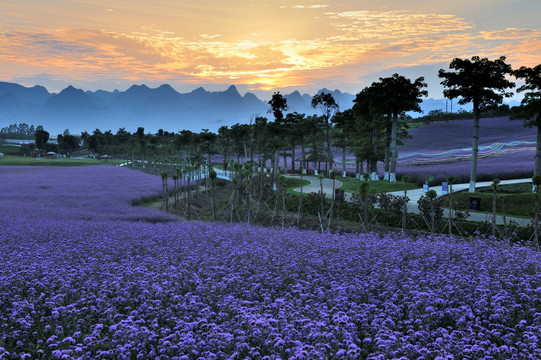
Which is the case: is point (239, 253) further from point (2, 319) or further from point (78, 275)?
point (2, 319)

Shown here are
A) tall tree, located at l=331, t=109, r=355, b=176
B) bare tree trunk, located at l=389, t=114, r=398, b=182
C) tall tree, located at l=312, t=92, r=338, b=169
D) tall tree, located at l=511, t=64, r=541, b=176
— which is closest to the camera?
tall tree, located at l=511, t=64, r=541, b=176

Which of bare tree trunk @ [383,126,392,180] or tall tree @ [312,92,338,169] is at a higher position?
tall tree @ [312,92,338,169]

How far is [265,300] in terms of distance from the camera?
915 centimetres

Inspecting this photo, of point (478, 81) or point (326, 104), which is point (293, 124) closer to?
point (326, 104)

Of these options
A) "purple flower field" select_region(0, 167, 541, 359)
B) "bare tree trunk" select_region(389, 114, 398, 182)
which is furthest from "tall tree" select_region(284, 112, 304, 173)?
"purple flower field" select_region(0, 167, 541, 359)

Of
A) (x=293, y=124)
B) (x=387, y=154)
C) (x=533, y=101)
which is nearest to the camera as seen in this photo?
(x=533, y=101)

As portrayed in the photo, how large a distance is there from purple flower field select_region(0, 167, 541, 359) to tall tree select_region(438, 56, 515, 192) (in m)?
25.3

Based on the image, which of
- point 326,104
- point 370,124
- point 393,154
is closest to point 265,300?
point 393,154

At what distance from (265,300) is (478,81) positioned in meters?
33.7

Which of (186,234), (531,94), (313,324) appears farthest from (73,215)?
(531,94)

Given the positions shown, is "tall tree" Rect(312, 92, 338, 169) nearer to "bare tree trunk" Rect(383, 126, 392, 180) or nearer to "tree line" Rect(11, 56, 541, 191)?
"tree line" Rect(11, 56, 541, 191)

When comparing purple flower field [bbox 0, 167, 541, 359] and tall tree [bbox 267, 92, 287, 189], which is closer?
purple flower field [bbox 0, 167, 541, 359]

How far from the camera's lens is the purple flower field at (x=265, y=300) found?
694 centimetres

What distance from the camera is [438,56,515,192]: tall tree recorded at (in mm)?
35688
